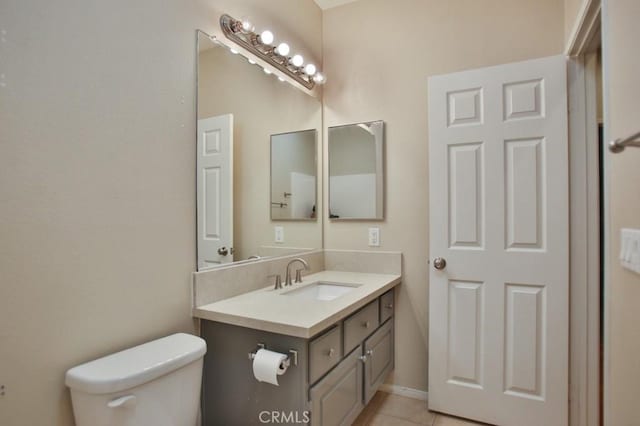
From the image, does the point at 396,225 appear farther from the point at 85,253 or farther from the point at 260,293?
the point at 85,253

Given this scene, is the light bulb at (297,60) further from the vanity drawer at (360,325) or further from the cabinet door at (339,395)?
the cabinet door at (339,395)

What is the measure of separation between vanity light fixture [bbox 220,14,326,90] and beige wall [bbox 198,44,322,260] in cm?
8

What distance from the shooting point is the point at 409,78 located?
225 cm

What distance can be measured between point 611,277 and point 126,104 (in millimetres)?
1756

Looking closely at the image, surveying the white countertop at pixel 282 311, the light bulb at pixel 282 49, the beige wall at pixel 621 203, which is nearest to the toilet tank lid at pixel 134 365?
the white countertop at pixel 282 311

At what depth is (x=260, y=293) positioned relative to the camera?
1.76 meters

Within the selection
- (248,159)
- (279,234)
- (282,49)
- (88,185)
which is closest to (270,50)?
(282,49)

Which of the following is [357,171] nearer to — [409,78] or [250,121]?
[409,78]

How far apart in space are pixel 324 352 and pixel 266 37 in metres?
1.59

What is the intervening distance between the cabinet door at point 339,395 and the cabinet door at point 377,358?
3.4 inches

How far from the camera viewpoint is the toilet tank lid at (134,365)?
0.98 metres

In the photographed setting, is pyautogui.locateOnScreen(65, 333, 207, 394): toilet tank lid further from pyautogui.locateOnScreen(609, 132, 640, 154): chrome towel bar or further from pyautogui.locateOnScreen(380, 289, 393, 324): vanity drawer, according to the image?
pyautogui.locateOnScreen(609, 132, 640, 154): chrome towel bar

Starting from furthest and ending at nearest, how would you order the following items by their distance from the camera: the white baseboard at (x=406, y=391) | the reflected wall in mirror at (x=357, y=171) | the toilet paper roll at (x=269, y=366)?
the reflected wall in mirror at (x=357, y=171), the white baseboard at (x=406, y=391), the toilet paper roll at (x=269, y=366)

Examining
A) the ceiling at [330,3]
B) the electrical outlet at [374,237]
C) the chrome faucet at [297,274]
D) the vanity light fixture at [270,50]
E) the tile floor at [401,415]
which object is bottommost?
the tile floor at [401,415]
